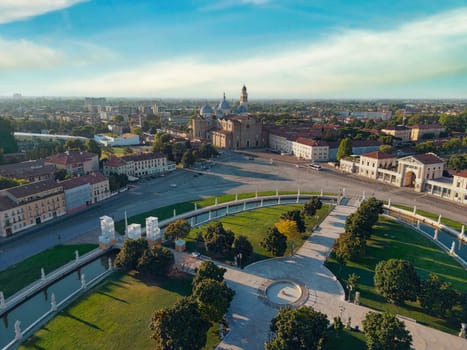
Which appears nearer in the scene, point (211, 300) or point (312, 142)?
point (211, 300)

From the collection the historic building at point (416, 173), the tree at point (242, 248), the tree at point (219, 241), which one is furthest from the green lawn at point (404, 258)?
the historic building at point (416, 173)

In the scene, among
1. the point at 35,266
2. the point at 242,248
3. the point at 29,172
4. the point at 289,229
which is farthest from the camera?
the point at 29,172

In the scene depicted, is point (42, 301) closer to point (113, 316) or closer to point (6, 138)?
point (113, 316)

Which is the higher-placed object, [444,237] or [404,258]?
[404,258]

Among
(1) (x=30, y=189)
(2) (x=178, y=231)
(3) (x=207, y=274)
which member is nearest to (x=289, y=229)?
(2) (x=178, y=231)

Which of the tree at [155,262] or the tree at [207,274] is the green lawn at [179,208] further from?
the tree at [207,274]

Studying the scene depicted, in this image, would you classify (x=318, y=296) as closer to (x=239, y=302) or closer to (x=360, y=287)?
(x=360, y=287)

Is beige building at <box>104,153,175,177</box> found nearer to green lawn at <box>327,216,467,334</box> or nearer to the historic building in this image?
the historic building
